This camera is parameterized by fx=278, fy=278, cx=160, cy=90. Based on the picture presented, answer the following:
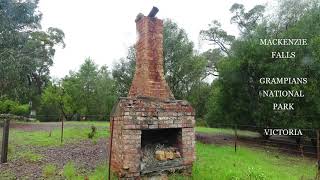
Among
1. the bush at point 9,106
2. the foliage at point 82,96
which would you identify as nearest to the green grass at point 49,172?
the bush at point 9,106

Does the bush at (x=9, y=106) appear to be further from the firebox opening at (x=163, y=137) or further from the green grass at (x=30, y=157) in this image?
the firebox opening at (x=163, y=137)

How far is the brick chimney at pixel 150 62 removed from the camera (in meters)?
7.21

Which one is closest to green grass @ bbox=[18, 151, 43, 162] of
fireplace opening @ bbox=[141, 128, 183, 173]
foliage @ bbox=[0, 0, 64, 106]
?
fireplace opening @ bbox=[141, 128, 183, 173]

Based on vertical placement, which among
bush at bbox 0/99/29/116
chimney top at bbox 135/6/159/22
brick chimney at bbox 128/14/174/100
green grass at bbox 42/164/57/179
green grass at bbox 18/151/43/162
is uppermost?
chimney top at bbox 135/6/159/22

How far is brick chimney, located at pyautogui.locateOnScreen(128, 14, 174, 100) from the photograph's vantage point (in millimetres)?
7215

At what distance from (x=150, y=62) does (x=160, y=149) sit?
225 centimetres

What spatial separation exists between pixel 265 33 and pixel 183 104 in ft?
Result: 35.5

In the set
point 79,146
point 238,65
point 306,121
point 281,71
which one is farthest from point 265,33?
point 79,146

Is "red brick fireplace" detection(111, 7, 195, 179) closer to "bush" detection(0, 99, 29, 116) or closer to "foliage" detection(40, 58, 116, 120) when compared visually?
"bush" detection(0, 99, 29, 116)

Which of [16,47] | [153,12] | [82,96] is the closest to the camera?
[153,12]

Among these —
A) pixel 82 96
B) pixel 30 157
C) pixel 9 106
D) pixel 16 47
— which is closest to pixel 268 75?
pixel 30 157

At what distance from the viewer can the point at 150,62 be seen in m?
7.30

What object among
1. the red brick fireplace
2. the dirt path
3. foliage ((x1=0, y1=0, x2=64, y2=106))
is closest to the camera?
the red brick fireplace

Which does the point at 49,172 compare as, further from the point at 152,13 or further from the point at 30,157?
the point at 152,13
